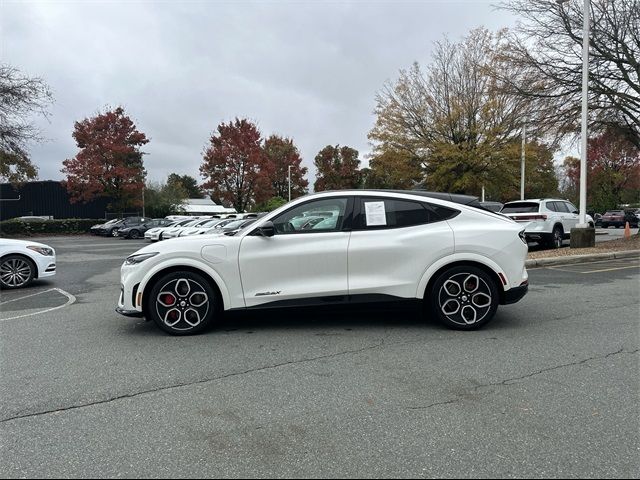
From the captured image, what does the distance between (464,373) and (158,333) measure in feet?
11.4

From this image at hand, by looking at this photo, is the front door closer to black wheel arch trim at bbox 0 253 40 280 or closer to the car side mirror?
the car side mirror

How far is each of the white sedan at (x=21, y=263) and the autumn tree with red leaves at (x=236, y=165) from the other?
99.0 ft

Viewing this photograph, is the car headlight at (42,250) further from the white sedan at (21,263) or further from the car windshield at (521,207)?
the car windshield at (521,207)

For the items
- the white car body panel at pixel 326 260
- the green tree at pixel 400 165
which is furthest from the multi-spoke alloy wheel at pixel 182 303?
the green tree at pixel 400 165

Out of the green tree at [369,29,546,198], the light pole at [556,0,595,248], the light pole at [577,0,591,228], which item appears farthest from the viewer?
the green tree at [369,29,546,198]

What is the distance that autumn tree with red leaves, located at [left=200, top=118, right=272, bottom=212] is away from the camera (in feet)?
130

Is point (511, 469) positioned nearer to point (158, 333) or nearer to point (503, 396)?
point (503, 396)

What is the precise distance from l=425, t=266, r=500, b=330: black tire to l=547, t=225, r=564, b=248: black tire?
35.1ft

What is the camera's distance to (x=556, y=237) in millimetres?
14938

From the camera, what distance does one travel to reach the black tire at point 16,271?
9.48 meters

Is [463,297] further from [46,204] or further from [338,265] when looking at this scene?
[46,204]

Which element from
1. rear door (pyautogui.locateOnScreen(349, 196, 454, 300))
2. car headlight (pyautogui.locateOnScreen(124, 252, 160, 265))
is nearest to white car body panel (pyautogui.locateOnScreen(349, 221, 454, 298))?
rear door (pyautogui.locateOnScreen(349, 196, 454, 300))

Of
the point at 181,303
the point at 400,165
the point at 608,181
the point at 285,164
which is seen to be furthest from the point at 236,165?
the point at 608,181

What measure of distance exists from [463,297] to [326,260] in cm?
169
